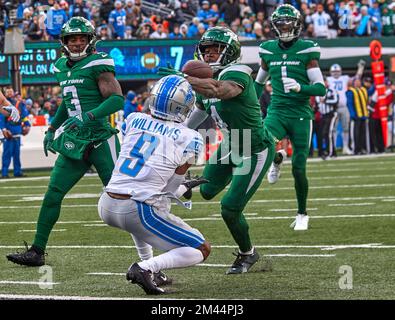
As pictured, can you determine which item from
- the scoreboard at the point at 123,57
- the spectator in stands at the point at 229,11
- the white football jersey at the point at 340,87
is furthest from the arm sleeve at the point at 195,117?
the spectator in stands at the point at 229,11

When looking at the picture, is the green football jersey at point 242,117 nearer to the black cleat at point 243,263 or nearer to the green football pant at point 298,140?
the black cleat at point 243,263

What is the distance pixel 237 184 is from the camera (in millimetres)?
7367

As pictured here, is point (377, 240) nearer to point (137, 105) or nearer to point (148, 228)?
point (148, 228)

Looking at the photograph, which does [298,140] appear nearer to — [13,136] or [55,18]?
[13,136]

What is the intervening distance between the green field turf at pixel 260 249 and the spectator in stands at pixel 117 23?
954cm

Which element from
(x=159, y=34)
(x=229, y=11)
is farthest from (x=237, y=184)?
(x=229, y=11)

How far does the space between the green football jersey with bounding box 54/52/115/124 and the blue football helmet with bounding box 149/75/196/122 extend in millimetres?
1760

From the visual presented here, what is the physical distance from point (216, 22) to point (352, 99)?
16.6 feet

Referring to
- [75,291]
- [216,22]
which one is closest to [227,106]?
[75,291]

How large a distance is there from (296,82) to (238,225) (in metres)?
2.53

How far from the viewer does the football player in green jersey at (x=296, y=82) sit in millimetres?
9578

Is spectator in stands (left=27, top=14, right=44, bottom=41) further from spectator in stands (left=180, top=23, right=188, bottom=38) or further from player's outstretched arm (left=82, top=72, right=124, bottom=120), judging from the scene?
player's outstretched arm (left=82, top=72, right=124, bottom=120)

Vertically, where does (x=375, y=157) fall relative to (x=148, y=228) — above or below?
below

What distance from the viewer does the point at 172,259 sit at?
620 cm
